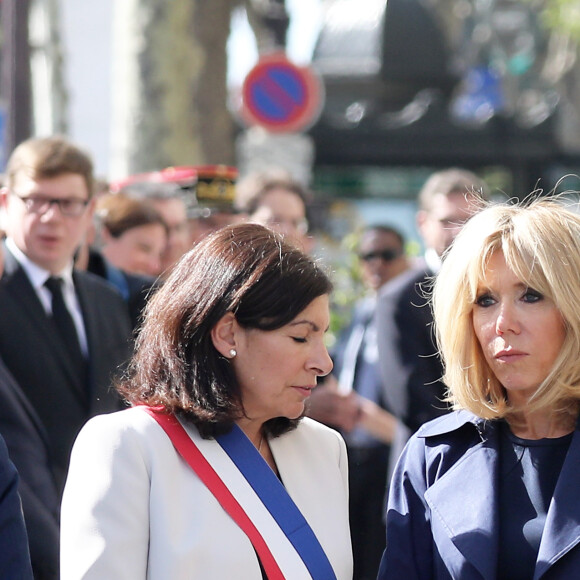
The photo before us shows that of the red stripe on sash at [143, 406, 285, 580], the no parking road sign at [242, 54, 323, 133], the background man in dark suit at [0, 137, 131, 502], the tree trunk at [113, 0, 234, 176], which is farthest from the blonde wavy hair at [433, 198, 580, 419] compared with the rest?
the no parking road sign at [242, 54, 323, 133]

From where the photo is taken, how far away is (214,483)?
2.91 meters

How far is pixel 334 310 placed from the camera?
1112cm

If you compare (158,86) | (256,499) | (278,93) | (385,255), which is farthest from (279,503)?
(278,93)

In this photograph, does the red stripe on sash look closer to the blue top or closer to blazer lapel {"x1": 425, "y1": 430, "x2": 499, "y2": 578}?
blazer lapel {"x1": 425, "y1": 430, "x2": 499, "y2": 578}

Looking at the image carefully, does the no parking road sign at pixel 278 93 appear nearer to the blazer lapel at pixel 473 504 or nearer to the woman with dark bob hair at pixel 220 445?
the woman with dark bob hair at pixel 220 445

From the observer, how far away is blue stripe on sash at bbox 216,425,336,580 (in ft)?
9.62

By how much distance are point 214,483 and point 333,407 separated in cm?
226

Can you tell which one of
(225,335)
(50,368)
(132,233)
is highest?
(225,335)

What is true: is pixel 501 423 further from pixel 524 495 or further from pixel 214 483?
pixel 214 483

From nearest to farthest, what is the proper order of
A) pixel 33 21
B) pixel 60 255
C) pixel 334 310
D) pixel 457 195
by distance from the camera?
pixel 60 255 < pixel 457 195 < pixel 334 310 < pixel 33 21

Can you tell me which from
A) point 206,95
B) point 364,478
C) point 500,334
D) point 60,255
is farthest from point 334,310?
point 500,334

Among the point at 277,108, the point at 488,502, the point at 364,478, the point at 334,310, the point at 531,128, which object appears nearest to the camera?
the point at 488,502

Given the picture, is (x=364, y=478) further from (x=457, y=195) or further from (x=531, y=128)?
(x=531, y=128)

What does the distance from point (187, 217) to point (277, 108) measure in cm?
647
